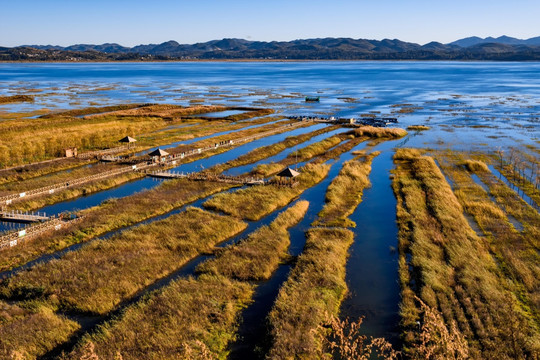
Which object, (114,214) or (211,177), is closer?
(114,214)

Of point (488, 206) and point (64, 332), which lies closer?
point (64, 332)

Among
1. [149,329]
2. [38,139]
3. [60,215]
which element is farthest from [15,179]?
[149,329]

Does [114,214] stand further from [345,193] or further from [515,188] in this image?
[515,188]

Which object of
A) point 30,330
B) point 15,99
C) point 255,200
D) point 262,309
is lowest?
point 262,309

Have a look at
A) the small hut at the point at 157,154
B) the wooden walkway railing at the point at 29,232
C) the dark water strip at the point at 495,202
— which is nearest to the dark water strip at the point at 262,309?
the dark water strip at the point at 495,202

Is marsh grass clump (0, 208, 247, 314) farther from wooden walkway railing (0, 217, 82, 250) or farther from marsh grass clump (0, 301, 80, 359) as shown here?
wooden walkway railing (0, 217, 82, 250)

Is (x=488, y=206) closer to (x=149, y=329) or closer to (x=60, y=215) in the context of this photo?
(x=149, y=329)

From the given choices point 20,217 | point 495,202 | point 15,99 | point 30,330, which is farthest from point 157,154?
point 15,99
